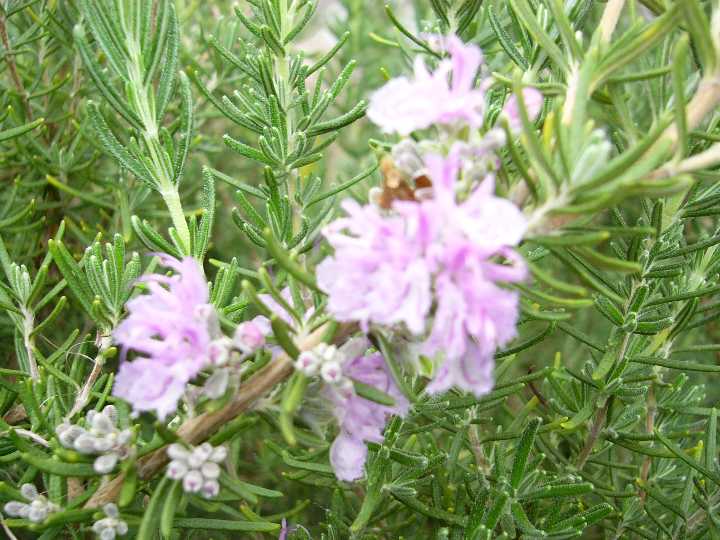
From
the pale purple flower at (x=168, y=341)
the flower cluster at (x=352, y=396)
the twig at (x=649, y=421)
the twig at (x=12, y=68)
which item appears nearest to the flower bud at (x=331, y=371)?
the flower cluster at (x=352, y=396)

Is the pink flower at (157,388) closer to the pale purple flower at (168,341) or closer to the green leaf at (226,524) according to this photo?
the pale purple flower at (168,341)

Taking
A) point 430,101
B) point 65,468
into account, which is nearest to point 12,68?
point 65,468

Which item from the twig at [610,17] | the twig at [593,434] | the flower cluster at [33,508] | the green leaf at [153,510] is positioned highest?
the twig at [610,17]

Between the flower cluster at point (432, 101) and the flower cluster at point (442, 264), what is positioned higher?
the flower cluster at point (432, 101)

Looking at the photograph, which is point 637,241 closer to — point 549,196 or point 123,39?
point 549,196

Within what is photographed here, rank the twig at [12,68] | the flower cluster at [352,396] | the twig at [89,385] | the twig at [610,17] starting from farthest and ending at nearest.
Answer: the twig at [12,68] < the twig at [89,385] < the twig at [610,17] < the flower cluster at [352,396]

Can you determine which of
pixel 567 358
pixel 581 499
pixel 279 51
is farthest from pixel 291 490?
pixel 279 51
